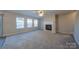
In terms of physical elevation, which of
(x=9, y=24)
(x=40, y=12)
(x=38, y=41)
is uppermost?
(x=40, y=12)

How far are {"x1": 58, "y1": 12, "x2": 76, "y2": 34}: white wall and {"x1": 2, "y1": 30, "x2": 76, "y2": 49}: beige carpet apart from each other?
0.14 meters

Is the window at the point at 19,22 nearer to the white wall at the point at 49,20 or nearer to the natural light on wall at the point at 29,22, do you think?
the natural light on wall at the point at 29,22

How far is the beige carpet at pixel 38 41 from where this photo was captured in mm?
2227

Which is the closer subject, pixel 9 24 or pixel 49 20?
pixel 9 24

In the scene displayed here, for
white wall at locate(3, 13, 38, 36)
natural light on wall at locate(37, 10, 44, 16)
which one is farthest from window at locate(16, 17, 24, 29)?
natural light on wall at locate(37, 10, 44, 16)

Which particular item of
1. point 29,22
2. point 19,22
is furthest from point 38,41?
point 19,22

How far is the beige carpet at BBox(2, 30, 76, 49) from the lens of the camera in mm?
2227

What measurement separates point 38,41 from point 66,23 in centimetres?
77

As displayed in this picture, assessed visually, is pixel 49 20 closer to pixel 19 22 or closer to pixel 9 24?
pixel 19 22

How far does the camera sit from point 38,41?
7.43ft

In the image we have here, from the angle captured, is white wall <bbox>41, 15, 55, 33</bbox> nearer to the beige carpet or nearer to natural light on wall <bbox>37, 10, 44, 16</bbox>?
natural light on wall <bbox>37, 10, 44, 16</bbox>

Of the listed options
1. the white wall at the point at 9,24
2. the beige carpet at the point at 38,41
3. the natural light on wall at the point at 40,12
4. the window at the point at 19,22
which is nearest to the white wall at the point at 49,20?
the natural light on wall at the point at 40,12
